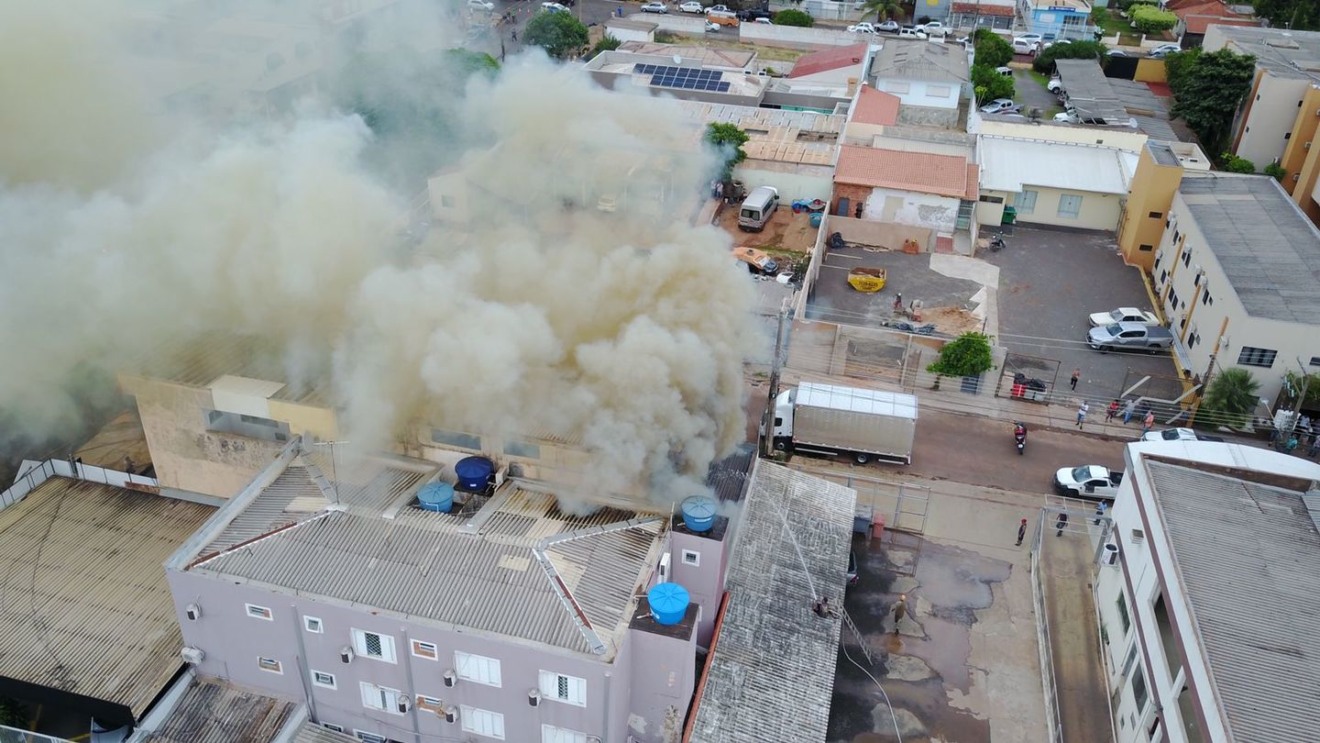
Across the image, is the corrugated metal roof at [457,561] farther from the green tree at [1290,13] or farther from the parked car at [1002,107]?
the green tree at [1290,13]

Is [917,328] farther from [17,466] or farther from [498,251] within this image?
[17,466]

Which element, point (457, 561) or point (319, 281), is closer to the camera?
point (457, 561)

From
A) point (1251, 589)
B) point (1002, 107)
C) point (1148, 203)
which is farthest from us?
point (1002, 107)

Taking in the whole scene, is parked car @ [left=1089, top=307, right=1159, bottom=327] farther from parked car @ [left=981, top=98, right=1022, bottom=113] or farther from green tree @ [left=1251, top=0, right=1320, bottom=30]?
green tree @ [left=1251, top=0, right=1320, bottom=30]

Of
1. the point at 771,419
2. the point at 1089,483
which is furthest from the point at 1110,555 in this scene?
the point at 771,419

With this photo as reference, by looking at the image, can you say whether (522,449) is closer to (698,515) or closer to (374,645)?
(698,515)

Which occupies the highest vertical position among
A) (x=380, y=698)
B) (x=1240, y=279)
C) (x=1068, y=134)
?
(x=1068, y=134)

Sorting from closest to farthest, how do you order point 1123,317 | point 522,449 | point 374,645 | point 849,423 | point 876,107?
point 374,645
point 522,449
point 849,423
point 1123,317
point 876,107

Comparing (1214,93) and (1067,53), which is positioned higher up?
(1214,93)
